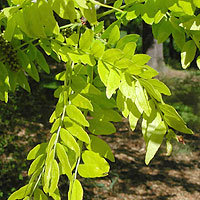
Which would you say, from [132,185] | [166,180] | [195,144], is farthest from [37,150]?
[195,144]

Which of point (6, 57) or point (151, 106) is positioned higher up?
point (6, 57)

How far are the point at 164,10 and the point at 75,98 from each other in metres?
0.30

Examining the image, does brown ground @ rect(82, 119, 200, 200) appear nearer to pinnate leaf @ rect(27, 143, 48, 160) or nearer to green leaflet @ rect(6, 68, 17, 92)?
green leaflet @ rect(6, 68, 17, 92)

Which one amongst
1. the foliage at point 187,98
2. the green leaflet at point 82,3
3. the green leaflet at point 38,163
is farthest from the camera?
the foliage at point 187,98

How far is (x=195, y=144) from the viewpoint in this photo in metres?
5.54

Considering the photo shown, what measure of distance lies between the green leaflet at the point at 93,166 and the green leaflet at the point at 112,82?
6.8 inches

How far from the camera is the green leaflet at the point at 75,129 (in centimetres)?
70

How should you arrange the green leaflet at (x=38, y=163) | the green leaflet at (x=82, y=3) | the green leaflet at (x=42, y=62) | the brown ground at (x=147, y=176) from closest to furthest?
the green leaflet at (x=82, y=3)
the green leaflet at (x=38, y=163)
the green leaflet at (x=42, y=62)
the brown ground at (x=147, y=176)

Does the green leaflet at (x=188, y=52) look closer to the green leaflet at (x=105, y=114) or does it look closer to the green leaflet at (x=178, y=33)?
the green leaflet at (x=178, y=33)

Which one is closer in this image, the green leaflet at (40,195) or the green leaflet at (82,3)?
the green leaflet at (82,3)

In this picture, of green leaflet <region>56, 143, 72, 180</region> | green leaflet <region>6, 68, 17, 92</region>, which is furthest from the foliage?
green leaflet <region>56, 143, 72, 180</region>

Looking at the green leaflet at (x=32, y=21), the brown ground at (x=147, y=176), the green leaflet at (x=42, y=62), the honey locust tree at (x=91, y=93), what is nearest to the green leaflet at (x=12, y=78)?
the green leaflet at (x=42, y=62)

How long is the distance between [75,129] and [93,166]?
4.0 inches

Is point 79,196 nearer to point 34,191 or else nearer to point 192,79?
point 34,191
